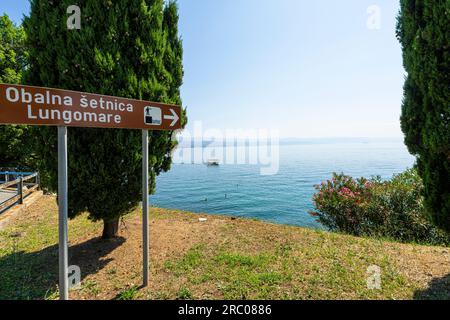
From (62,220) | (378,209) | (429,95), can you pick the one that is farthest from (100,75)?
(378,209)

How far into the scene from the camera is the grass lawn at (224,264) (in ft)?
12.4

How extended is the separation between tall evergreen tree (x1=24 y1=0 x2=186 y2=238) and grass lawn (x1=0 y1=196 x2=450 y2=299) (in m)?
1.28

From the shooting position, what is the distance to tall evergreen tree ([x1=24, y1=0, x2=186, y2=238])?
4.40 m

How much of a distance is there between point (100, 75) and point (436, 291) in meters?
7.21

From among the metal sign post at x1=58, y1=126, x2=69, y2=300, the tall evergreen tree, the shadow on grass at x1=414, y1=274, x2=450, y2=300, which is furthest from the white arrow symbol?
the shadow on grass at x1=414, y1=274, x2=450, y2=300

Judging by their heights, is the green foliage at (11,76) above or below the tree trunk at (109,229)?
above

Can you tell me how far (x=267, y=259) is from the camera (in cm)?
491

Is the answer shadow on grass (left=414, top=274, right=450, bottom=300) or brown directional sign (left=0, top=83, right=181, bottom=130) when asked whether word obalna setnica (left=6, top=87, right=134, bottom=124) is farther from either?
shadow on grass (left=414, top=274, right=450, bottom=300)

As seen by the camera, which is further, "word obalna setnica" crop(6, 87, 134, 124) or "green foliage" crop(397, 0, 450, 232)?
"green foliage" crop(397, 0, 450, 232)

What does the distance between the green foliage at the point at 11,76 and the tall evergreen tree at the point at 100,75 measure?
11.4 meters

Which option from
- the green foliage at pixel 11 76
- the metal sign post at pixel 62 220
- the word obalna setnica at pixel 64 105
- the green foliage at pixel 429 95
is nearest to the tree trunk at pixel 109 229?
the metal sign post at pixel 62 220

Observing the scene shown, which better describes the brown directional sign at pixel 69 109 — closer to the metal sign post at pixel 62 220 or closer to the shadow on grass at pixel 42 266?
the metal sign post at pixel 62 220
